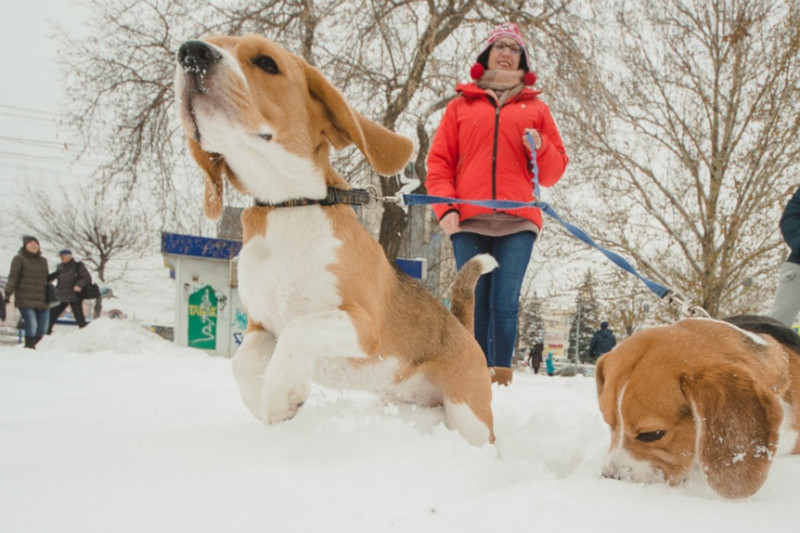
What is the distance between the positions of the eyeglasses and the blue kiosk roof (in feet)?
28.9

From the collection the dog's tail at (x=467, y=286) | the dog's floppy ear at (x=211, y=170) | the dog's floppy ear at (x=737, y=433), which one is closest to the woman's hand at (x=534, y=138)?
the dog's tail at (x=467, y=286)

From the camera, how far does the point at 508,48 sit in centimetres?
417

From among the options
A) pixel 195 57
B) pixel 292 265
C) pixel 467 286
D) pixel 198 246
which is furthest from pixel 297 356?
pixel 198 246

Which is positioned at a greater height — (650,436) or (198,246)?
(198,246)

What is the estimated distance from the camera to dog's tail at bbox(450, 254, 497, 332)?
2973 mm

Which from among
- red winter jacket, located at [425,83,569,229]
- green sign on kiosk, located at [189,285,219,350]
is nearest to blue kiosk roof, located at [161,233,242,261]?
green sign on kiosk, located at [189,285,219,350]

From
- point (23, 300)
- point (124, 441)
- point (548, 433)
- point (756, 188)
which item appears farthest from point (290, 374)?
point (756, 188)

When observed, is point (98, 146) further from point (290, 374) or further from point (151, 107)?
point (290, 374)

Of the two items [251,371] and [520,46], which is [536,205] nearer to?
[520,46]

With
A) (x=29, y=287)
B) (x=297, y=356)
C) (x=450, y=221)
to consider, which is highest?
(x=450, y=221)

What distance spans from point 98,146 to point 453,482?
10839mm

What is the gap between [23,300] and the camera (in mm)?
9508

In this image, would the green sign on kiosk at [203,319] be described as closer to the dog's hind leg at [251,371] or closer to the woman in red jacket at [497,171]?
the woman in red jacket at [497,171]

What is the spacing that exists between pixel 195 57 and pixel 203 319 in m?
11.3
